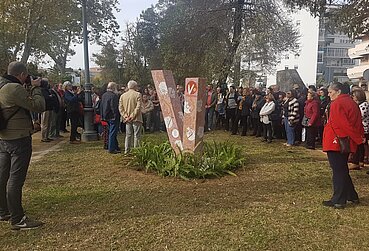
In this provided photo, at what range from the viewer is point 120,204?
17.9 feet

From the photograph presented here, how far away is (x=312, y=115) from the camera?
1009cm

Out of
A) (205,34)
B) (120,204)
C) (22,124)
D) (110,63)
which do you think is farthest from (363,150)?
(110,63)

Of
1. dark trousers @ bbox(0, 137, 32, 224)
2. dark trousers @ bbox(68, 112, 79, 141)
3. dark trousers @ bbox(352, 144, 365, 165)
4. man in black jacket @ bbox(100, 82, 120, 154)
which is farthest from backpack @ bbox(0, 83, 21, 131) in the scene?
dark trousers @ bbox(352, 144, 365, 165)

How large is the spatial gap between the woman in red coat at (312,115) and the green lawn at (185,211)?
7.94ft

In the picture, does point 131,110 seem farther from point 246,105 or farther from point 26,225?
point 246,105

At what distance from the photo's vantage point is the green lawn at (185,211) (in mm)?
4180

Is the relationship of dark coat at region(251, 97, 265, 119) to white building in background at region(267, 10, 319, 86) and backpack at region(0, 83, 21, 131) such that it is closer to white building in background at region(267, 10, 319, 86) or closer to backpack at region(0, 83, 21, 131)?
backpack at region(0, 83, 21, 131)

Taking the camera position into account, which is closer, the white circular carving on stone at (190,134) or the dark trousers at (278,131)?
the white circular carving on stone at (190,134)

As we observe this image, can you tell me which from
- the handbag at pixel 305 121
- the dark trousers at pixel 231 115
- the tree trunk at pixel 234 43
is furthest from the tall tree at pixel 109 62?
the handbag at pixel 305 121

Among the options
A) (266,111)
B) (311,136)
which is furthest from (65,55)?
(311,136)

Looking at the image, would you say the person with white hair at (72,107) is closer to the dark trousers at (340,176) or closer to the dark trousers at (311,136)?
the dark trousers at (311,136)

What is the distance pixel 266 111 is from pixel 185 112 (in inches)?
186

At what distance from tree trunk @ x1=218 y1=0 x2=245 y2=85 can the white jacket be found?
6178mm

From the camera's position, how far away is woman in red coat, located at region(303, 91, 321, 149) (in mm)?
10070
